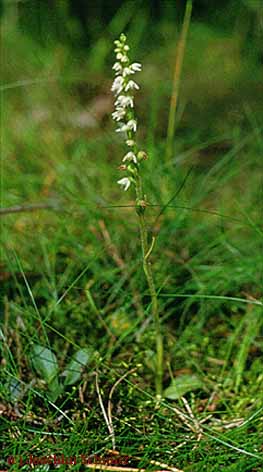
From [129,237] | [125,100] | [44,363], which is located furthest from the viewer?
[129,237]

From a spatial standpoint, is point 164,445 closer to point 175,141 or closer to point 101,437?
point 101,437

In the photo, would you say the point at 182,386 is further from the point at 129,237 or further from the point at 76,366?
the point at 129,237

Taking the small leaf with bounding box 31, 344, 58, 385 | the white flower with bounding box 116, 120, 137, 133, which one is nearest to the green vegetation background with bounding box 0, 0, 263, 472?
the small leaf with bounding box 31, 344, 58, 385

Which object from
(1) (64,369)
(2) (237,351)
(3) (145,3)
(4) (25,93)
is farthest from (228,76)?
(1) (64,369)

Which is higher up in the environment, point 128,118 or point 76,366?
point 128,118

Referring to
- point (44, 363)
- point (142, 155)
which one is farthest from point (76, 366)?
point (142, 155)

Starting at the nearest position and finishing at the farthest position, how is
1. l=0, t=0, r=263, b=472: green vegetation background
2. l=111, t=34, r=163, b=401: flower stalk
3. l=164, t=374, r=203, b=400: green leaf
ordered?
l=111, t=34, r=163, b=401: flower stalk, l=0, t=0, r=263, b=472: green vegetation background, l=164, t=374, r=203, b=400: green leaf

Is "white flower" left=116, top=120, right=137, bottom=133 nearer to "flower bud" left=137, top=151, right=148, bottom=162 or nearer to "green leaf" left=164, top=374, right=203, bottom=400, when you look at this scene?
"flower bud" left=137, top=151, right=148, bottom=162
